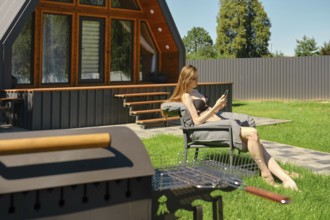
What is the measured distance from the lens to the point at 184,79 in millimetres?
5250

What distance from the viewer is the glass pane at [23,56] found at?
1158cm

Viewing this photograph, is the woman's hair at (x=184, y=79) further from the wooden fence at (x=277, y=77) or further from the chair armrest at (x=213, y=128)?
the wooden fence at (x=277, y=77)

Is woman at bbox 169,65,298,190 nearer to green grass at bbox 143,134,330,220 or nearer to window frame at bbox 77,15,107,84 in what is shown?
green grass at bbox 143,134,330,220

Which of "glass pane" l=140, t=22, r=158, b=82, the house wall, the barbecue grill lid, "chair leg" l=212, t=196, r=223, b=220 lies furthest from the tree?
the barbecue grill lid

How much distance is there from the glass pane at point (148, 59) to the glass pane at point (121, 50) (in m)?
0.45

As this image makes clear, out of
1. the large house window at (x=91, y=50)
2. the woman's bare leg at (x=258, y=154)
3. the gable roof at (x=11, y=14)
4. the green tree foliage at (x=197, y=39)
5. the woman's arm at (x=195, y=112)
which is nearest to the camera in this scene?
the woman's bare leg at (x=258, y=154)

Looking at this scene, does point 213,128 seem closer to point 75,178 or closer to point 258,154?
point 258,154

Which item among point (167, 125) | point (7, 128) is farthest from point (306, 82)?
point (7, 128)

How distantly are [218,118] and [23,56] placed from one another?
7.75 m

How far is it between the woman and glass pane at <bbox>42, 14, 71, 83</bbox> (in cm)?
758

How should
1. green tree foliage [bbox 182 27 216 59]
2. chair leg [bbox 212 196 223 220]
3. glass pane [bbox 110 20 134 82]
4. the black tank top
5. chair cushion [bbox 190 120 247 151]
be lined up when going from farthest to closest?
green tree foliage [bbox 182 27 216 59] < glass pane [bbox 110 20 134 82] < the black tank top < chair cushion [bbox 190 120 247 151] < chair leg [bbox 212 196 223 220]

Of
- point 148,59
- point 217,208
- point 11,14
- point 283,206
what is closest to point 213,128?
point 283,206

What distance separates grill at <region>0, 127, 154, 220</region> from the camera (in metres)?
1.56

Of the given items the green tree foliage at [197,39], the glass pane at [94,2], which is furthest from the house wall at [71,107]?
the green tree foliage at [197,39]
